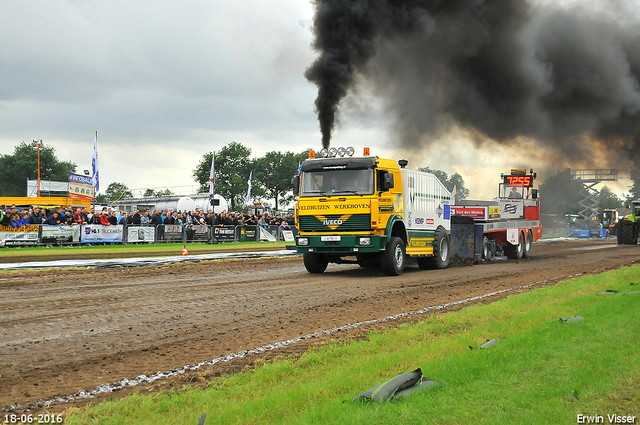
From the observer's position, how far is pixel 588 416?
3.88 meters

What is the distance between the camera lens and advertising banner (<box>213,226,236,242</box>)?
2987cm

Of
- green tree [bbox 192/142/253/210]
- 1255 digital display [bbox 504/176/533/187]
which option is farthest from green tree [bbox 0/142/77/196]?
1255 digital display [bbox 504/176/533/187]

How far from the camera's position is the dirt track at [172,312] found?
5668 millimetres

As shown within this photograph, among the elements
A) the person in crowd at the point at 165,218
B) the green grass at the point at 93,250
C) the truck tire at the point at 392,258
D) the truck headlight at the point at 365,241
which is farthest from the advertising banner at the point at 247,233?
the truck headlight at the point at 365,241

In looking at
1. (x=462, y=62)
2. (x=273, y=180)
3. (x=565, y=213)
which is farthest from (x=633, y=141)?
(x=273, y=180)

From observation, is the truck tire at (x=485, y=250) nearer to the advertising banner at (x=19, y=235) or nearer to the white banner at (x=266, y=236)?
the white banner at (x=266, y=236)

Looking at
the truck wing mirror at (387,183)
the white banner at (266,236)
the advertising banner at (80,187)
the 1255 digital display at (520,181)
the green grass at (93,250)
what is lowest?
the green grass at (93,250)

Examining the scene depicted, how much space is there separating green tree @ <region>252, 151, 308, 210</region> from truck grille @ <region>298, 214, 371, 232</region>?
99.3 meters

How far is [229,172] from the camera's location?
106 metres

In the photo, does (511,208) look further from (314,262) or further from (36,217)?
(36,217)

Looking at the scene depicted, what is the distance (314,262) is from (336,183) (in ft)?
8.29

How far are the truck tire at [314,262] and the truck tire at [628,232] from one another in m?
26.9

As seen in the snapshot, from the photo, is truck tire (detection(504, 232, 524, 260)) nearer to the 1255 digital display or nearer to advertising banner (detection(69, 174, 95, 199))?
the 1255 digital display

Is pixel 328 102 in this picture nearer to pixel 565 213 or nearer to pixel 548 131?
pixel 548 131
